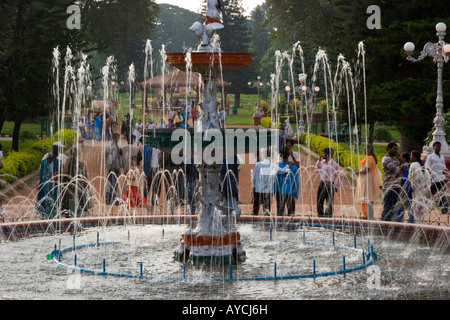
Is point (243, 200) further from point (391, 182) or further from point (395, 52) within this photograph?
point (395, 52)

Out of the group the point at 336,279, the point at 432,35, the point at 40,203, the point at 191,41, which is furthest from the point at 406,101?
the point at 191,41

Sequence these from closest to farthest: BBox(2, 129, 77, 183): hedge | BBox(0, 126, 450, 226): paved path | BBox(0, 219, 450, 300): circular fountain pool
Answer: BBox(0, 219, 450, 300): circular fountain pool < BBox(0, 126, 450, 226): paved path < BBox(2, 129, 77, 183): hedge

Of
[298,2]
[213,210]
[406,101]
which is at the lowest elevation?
[213,210]

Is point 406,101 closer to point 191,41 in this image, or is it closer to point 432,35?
point 432,35

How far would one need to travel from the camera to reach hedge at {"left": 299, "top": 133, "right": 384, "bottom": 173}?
20131 millimetres

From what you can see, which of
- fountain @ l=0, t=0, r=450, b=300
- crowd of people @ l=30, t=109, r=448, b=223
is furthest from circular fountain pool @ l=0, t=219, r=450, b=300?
crowd of people @ l=30, t=109, r=448, b=223

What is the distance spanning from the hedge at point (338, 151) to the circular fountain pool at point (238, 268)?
20.6ft

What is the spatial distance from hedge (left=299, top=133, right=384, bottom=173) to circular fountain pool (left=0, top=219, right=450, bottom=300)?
247 inches

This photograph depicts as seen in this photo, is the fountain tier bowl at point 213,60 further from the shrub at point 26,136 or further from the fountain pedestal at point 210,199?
the shrub at point 26,136

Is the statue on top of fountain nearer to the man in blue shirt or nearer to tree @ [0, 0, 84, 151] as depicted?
the man in blue shirt

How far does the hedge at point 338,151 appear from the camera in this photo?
20.1 meters

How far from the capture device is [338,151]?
22281mm

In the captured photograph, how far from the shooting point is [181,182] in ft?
46.4

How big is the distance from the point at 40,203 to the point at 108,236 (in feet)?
5.99
